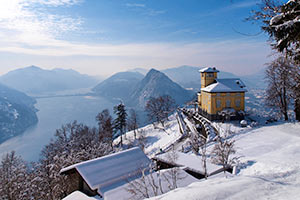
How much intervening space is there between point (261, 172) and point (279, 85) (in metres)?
19.8

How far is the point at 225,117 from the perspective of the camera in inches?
1110

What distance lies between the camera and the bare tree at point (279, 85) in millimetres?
24031

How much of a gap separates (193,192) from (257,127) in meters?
21.1

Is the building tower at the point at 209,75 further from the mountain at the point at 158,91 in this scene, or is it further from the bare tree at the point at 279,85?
the mountain at the point at 158,91

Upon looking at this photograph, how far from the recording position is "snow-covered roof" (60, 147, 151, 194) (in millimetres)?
10883

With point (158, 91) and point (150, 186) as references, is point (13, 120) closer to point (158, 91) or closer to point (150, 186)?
point (158, 91)

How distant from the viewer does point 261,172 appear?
10.3 m

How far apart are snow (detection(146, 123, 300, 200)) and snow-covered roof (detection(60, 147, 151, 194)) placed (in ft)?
16.7

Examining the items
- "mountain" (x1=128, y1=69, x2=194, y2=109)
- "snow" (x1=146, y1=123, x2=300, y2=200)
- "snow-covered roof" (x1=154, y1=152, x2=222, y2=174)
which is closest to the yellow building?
"snow" (x1=146, y1=123, x2=300, y2=200)

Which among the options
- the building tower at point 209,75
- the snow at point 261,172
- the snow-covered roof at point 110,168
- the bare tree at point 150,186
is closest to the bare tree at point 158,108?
the building tower at point 209,75

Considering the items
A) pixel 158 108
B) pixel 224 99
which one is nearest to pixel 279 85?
pixel 224 99

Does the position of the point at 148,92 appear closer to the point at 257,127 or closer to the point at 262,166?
the point at 257,127

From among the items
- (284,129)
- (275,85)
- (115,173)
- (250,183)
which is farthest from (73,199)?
(275,85)

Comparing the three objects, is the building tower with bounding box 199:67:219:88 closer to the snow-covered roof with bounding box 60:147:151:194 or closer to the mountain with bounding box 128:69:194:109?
the snow-covered roof with bounding box 60:147:151:194
